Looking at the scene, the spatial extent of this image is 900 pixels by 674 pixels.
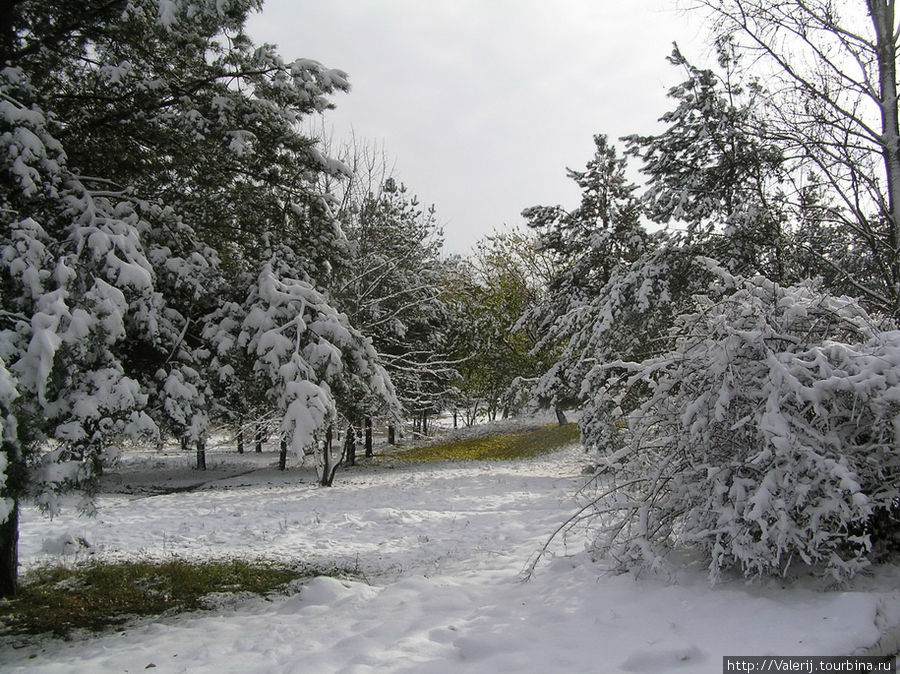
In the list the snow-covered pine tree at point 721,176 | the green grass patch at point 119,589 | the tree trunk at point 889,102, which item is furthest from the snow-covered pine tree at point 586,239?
the green grass patch at point 119,589

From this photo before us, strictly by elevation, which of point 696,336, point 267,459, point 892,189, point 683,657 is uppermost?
point 892,189

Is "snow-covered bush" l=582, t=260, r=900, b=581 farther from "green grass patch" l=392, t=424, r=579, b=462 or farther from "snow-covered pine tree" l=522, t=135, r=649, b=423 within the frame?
"green grass patch" l=392, t=424, r=579, b=462

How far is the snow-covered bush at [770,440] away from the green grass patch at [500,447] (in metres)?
15.8

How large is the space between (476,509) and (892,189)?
8068mm

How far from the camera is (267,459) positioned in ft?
94.8

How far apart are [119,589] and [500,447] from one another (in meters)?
19.5

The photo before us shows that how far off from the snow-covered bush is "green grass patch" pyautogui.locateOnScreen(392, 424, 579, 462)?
15.8 metres

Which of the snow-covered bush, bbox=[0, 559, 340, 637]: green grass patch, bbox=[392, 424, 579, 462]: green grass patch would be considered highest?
the snow-covered bush

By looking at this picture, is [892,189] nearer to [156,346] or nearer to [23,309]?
[156,346]

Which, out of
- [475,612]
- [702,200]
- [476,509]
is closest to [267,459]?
[476,509]

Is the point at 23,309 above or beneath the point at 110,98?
beneath

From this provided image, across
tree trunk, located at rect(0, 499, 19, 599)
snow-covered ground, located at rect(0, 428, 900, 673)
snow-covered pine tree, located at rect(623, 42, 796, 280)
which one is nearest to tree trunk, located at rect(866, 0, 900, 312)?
snow-covered pine tree, located at rect(623, 42, 796, 280)

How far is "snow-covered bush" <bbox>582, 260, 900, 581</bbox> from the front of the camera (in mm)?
4062

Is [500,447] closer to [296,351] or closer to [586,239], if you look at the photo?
[586,239]
